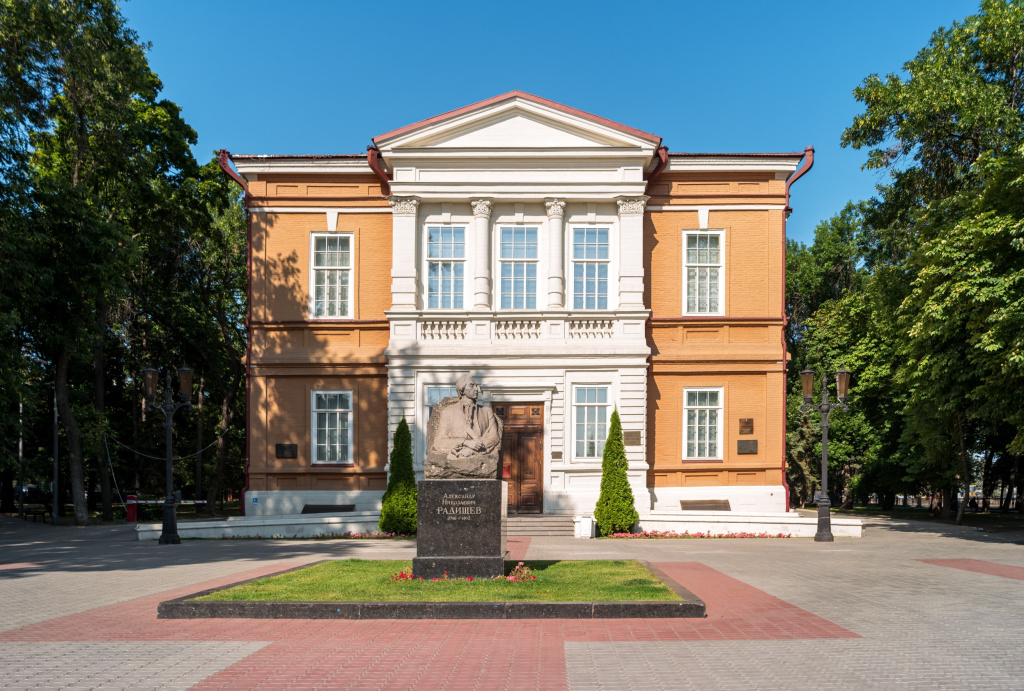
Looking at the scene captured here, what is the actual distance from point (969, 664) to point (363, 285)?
19091 mm

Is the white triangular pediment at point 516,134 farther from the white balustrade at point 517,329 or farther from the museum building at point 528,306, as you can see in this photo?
the white balustrade at point 517,329

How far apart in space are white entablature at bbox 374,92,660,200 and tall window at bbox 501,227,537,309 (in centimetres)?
114

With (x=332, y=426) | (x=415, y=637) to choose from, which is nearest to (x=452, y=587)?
(x=415, y=637)

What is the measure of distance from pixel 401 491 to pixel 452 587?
10.5 meters

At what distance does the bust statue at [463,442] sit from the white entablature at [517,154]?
12.0 metres

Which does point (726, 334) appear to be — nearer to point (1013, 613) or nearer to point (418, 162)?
point (418, 162)

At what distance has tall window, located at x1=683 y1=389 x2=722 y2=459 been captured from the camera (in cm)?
2342

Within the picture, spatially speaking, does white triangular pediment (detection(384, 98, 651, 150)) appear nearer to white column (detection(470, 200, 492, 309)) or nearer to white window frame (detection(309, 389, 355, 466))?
white column (detection(470, 200, 492, 309))

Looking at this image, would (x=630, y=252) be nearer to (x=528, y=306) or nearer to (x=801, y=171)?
(x=528, y=306)

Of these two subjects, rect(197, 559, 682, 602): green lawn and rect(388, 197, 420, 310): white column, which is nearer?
rect(197, 559, 682, 602): green lawn

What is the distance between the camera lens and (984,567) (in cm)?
1472

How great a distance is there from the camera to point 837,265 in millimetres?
42219

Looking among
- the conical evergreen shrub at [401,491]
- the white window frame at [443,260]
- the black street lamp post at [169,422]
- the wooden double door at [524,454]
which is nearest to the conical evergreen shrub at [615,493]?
the wooden double door at [524,454]

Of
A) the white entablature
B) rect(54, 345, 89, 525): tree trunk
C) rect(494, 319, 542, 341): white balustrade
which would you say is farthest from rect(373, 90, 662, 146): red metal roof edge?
rect(54, 345, 89, 525): tree trunk
